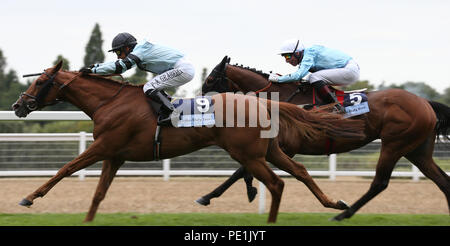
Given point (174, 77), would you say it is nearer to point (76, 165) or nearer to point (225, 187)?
point (76, 165)

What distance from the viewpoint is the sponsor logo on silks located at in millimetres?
6062

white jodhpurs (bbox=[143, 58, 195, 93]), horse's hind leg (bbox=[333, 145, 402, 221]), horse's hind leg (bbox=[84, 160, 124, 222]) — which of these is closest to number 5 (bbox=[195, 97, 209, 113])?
white jodhpurs (bbox=[143, 58, 195, 93])

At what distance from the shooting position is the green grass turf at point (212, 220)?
5226 mm

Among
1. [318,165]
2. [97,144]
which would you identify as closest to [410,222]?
[97,144]

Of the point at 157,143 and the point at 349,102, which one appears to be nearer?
the point at 157,143

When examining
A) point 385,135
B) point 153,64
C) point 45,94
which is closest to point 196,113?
point 153,64

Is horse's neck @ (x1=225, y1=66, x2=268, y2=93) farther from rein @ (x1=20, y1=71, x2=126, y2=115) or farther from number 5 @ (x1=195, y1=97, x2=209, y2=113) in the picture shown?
rein @ (x1=20, y1=71, x2=126, y2=115)

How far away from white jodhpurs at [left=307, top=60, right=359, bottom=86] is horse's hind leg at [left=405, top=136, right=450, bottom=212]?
1.10 m

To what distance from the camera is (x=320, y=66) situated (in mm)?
6336

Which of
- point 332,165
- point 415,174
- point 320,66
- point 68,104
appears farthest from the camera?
point 68,104

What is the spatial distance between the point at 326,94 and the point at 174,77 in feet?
5.46

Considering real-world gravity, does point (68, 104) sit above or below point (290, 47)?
below

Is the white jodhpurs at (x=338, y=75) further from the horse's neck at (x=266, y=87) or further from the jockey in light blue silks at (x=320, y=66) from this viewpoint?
the horse's neck at (x=266, y=87)

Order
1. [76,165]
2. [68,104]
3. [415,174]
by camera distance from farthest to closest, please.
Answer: [68,104] → [415,174] → [76,165]
